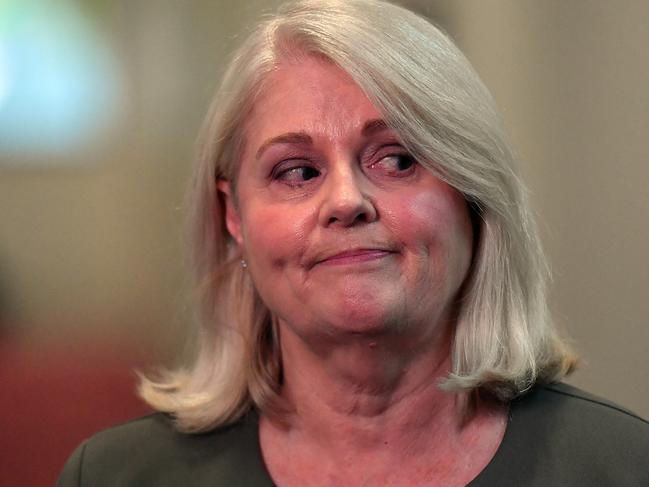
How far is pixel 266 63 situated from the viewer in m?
1.45

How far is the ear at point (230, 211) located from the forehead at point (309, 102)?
137 mm

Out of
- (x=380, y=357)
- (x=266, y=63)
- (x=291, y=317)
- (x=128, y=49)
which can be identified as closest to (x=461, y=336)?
(x=380, y=357)

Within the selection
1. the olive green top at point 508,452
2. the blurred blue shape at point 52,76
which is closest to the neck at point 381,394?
the olive green top at point 508,452

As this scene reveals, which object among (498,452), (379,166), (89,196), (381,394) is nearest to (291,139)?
(379,166)

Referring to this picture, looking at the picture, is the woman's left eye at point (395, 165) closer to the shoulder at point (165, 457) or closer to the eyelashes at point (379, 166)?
the eyelashes at point (379, 166)

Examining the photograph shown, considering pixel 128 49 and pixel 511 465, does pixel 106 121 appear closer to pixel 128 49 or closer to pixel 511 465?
pixel 128 49

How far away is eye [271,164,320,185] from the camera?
4.53 ft

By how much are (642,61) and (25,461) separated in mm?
1655

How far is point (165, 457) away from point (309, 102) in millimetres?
602

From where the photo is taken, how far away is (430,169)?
1344 mm

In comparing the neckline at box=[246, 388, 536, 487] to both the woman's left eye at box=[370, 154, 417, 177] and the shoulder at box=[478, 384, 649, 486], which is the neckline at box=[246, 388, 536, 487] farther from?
the woman's left eye at box=[370, 154, 417, 177]

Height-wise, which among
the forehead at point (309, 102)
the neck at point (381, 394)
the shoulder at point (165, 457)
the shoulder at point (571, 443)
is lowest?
the shoulder at point (165, 457)

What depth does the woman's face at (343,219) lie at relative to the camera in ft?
4.26

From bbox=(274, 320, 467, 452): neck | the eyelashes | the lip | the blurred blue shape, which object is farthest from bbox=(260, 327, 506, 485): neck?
the blurred blue shape
